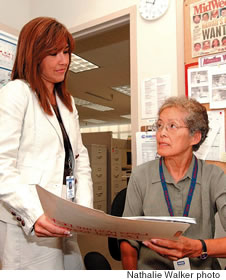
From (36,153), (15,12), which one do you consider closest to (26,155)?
(36,153)

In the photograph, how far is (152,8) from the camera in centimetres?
187

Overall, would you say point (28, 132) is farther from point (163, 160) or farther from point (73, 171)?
point (163, 160)

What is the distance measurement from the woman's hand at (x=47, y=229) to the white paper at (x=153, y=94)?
3.73 feet

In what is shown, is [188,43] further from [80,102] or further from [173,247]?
[80,102]

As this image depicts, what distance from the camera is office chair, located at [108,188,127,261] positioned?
131 centimetres

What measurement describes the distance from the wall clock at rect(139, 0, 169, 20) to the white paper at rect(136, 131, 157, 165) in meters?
0.84

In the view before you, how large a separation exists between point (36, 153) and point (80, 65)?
3972 mm

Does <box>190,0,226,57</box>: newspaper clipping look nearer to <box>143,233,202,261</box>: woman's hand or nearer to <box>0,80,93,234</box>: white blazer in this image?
<box>0,80,93,234</box>: white blazer

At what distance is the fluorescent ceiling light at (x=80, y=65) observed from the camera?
4473mm

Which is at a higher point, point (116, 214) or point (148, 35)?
point (148, 35)

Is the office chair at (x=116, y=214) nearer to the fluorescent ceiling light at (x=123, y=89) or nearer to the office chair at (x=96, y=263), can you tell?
the office chair at (x=96, y=263)

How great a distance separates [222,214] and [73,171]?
69 centimetres

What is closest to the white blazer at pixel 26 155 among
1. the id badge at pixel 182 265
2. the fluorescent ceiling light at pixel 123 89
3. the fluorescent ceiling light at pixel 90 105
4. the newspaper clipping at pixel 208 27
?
the id badge at pixel 182 265

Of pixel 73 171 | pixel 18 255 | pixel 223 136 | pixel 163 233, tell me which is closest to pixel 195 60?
pixel 223 136
